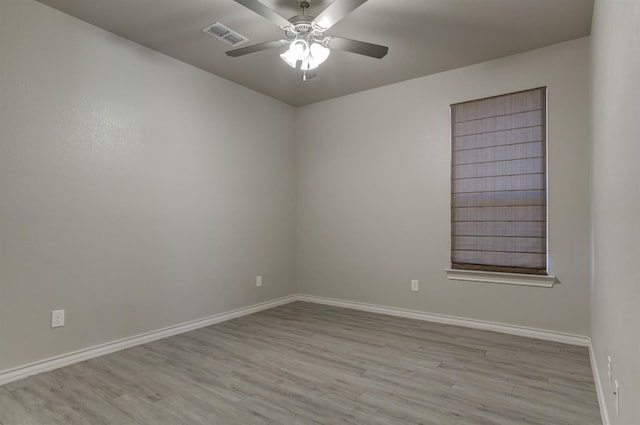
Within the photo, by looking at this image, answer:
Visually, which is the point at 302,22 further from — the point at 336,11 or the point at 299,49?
the point at 336,11

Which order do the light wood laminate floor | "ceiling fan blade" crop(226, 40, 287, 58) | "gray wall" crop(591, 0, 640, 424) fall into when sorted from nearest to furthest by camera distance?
"gray wall" crop(591, 0, 640, 424), the light wood laminate floor, "ceiling fan blade" crop(226, 40, 287, 58)

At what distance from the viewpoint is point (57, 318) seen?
2.77 metres

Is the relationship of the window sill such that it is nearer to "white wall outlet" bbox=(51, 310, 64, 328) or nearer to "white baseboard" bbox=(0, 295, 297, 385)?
"white baseboard" bbox=(0, 295, 297, 385)

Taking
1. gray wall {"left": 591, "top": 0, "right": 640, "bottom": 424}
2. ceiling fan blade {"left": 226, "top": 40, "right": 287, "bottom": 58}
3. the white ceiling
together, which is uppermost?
the white ceiling

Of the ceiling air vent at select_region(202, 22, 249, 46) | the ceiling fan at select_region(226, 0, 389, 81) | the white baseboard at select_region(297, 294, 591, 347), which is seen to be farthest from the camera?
the white baseboard at select_region(297, 294, 591, 347)

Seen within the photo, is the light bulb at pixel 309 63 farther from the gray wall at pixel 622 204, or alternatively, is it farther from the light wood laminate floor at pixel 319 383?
the light wood laminate floor at pixel 319 383

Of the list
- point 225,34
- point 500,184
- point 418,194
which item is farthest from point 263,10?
point 500,184

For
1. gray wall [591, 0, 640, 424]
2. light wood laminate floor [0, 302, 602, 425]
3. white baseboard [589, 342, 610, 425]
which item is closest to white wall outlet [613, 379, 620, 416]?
gray wall [591, 0, 640, 424]

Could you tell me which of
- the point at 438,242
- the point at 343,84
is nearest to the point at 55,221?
the point at 343,84

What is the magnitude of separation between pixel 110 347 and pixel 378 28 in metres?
3.54

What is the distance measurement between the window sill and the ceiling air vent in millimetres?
3107

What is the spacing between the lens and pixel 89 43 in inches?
118

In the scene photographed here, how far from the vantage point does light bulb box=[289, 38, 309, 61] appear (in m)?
2.53

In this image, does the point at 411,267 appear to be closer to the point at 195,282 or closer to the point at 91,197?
the point at 195,282
